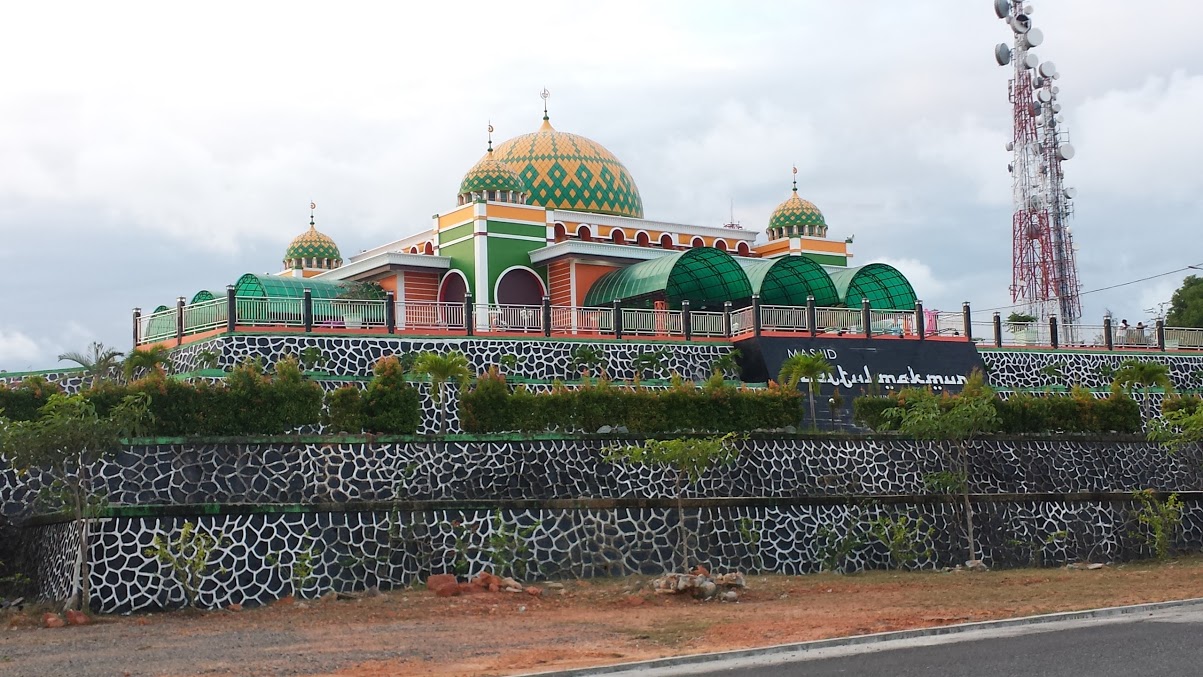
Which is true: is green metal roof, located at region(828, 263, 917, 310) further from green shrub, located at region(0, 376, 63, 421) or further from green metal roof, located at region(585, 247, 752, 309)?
green shrub, located at region(0, 376, 63, 421)

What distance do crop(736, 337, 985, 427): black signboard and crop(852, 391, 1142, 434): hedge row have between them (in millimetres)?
3827

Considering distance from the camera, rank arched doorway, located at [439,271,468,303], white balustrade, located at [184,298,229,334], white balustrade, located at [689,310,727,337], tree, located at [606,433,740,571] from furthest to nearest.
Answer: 1. arched doorway, located at [439,271,468,303]
2. white balustrade, located at [689,310,727,337]
3. white balustrade, located at [184,298,229,334]
4. tree, located at [606,433,740,571]

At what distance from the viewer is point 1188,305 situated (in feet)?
175

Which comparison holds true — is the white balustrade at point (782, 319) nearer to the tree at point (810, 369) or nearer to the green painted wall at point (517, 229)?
the tree at point (810, 369)

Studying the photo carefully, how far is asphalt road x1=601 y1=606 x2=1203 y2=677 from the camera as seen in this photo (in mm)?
12906

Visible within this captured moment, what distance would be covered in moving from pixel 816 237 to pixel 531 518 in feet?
91.5

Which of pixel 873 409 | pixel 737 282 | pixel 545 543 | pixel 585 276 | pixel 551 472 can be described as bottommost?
pixel 545 543

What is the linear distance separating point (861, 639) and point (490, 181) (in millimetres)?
28578

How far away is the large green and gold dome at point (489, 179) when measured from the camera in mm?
42219

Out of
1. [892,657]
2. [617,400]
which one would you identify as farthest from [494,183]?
[892,657]

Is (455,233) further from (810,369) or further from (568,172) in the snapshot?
(810,369)

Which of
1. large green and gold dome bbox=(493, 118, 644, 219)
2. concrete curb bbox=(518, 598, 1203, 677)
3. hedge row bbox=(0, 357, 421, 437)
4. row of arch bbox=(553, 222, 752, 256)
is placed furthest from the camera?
large green and gold dome bbox=(493, 118, 644, 219)

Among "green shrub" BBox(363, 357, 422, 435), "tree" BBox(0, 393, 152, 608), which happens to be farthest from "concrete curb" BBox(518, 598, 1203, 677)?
"green shrub" BBox(363, 357, 422, 435)

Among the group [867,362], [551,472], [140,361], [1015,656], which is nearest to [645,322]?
[867,362]
